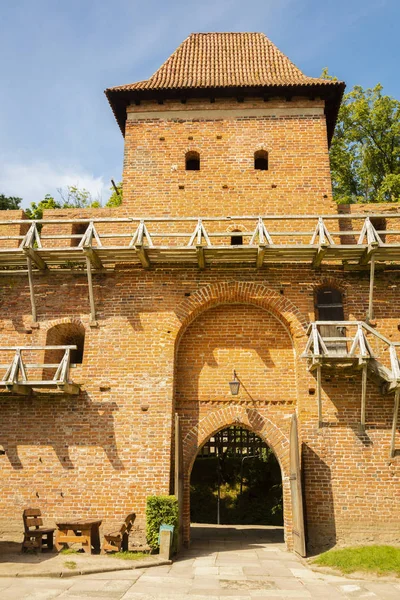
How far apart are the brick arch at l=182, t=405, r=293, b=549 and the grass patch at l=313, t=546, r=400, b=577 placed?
5.76ft

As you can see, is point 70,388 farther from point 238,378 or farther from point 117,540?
point 238,378

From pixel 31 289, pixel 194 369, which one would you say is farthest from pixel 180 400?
pixel 31 289

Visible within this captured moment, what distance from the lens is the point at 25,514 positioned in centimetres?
1025

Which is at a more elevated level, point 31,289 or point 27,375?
point 31,289

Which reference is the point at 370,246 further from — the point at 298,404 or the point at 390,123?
the point at 390,123

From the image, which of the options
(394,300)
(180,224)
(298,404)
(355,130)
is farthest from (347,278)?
(355,130)

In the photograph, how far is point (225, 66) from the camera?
16.0 metres

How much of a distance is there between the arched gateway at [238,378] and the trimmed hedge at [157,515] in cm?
117

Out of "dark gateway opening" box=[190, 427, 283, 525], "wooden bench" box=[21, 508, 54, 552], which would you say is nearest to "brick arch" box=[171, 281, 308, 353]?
"wooden bench" box=[21, 508, 54, 552]

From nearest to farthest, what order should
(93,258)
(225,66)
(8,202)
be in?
(93,258) < (225,66) < (8,202)

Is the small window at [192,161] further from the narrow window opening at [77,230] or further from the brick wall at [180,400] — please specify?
the brick wall at [180,400]

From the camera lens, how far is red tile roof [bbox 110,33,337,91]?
14.6 meters

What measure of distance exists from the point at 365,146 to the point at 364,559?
740 inches

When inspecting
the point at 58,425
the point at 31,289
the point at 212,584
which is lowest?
the point at 212,584
